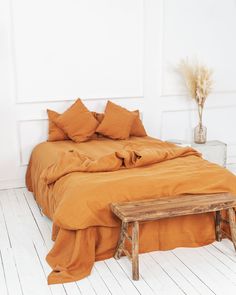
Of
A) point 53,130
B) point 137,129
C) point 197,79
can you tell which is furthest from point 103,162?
point 197,79

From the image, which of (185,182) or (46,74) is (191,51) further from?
(185,182)

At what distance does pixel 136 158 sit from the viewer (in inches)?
139

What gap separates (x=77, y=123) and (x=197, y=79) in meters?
1.57

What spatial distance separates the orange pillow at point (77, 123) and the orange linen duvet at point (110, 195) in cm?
76

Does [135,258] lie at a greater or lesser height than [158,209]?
lesser

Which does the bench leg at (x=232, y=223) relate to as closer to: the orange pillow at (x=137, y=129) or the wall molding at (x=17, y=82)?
the orange pillow at (x=137, y=129)

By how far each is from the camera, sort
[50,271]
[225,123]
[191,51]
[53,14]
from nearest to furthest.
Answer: [50,271]
[53,14]
[191,51]
[225,123]

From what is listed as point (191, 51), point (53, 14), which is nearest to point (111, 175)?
point (53, 14)

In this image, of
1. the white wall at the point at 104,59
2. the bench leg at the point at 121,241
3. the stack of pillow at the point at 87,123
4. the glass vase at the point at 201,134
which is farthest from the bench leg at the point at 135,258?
the glass vase at the point at 201,134

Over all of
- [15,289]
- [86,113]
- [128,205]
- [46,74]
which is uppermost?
[46,74]

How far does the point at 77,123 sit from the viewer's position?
4531 millimetres

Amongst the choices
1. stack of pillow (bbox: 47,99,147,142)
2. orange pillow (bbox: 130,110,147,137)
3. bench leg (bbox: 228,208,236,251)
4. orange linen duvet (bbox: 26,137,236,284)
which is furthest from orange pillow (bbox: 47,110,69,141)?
bench leg (bbox: 228,208,236,251)

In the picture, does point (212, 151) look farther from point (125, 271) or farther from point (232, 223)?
point (125, 271)

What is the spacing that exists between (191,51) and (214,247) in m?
2.70
